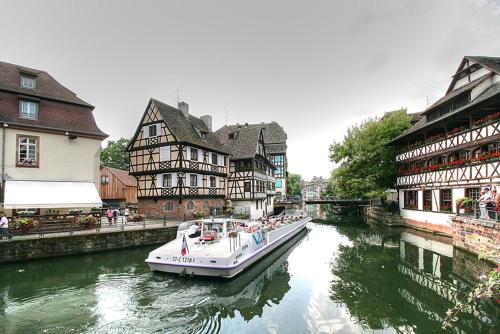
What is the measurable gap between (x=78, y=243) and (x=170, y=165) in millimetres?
10634

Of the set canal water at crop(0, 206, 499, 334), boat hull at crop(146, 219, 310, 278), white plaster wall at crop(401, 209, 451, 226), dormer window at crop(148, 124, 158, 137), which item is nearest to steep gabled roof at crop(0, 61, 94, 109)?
dormer window at crop(148, 124, 158, 137)

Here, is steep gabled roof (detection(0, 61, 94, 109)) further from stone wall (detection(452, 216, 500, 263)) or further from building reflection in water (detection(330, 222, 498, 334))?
stone wall (detection(452, 216, 500, 263))

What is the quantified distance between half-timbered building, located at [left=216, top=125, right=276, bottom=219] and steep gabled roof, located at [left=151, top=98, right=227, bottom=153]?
A: 308cm

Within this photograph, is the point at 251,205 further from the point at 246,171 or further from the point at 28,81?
the point at 28,81

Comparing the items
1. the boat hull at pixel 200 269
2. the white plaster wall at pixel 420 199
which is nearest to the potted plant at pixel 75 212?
the boat hull at pixel 200 269

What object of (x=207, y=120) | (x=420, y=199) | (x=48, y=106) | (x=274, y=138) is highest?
(x=274, y=138)

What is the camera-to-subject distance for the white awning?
16.8m

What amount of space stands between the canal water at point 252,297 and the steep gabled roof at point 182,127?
41.1 feet

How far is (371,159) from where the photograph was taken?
33625mm

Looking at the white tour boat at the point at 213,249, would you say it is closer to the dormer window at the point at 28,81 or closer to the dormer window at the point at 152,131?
the dormer window at the point at 152,131

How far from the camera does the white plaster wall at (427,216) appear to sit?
22422 millimetres

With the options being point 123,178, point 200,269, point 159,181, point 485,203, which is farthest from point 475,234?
point 123,178

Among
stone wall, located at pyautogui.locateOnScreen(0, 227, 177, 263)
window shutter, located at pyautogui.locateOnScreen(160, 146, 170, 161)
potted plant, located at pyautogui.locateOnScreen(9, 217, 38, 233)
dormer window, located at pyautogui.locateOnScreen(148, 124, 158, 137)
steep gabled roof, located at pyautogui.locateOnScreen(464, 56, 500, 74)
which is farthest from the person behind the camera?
dormer window, located at pyautogui.locateOnScreen(148, 124, 158, 137)

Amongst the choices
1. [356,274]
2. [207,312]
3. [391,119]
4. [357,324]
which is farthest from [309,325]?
[391,119]
